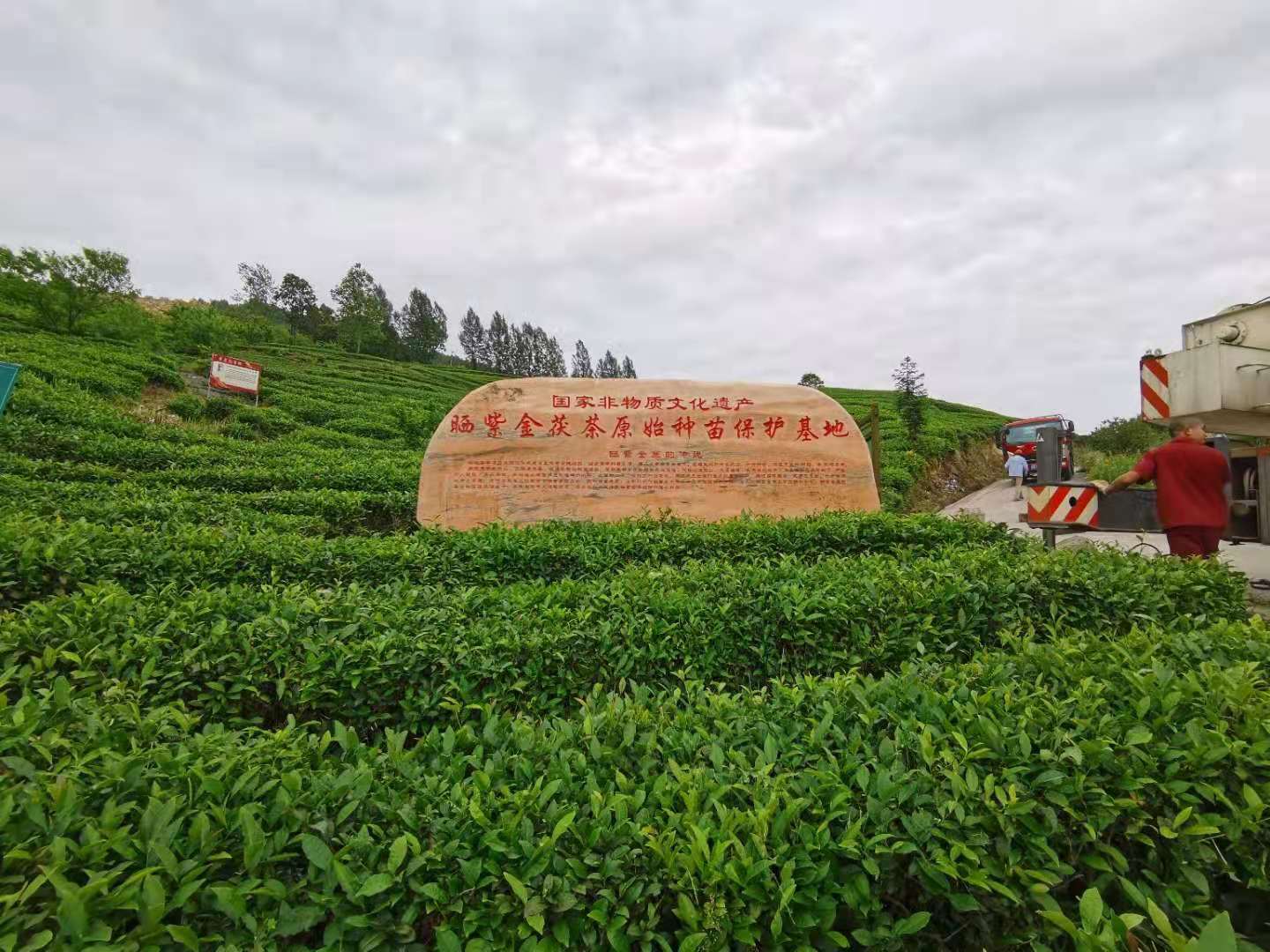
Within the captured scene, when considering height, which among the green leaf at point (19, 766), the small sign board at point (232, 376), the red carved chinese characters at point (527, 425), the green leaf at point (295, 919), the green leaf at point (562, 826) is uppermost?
the small sign board at point (232, 376)

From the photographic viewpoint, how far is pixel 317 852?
1.24 metres

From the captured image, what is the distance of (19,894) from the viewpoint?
1.06m

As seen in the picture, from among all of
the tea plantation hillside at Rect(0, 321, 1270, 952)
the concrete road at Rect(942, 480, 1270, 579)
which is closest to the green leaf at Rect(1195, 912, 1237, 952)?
the tea plantation hillside at Rect(0, 321, 1270, 952)

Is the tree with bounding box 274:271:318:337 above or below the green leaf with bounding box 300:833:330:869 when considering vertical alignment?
above

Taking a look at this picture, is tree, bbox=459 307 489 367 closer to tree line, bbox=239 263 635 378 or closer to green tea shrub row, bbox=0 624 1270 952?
tree line, bbox=239 263 635 378

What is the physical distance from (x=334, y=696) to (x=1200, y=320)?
795 cm

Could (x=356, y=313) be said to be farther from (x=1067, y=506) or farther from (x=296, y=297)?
(x=1067, y=506)

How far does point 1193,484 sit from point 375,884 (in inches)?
239

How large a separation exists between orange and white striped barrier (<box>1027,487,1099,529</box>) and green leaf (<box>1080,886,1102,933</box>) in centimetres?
538

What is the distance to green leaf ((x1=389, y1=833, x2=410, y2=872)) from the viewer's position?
3.96 ft

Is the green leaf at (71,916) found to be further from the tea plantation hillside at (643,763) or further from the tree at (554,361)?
the tree at (554,361)

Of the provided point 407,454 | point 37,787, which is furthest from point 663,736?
point 407,454

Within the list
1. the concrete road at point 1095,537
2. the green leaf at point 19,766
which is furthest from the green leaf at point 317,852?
the concrete road at point 1095,537

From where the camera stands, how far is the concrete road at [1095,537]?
21.6 feet
